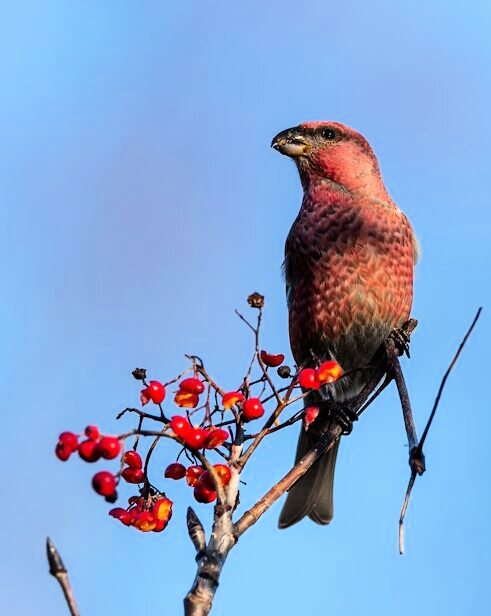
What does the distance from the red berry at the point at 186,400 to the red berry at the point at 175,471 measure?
0.66 ft

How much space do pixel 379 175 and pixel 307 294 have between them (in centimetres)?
107

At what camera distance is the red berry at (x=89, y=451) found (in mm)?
2422

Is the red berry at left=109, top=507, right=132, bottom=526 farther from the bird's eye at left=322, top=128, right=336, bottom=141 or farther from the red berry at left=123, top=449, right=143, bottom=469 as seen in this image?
the bird's eye at left=322, top=128, right=336, bottom=141

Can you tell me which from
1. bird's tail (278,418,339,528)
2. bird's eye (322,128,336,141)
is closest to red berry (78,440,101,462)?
bird's tail (278,418,339,528)

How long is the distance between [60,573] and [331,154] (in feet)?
14.4

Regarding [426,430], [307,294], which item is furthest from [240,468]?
[307,294]

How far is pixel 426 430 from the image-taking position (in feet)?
7.32

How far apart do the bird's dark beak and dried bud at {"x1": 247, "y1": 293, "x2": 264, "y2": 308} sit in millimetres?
3111

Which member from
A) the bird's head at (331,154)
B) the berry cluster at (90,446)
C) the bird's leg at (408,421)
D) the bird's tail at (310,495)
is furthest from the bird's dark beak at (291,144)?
the berry cluster at (90,446)

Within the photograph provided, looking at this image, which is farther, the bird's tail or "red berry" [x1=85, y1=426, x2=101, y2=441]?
the bird's tail

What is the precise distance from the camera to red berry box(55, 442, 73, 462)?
2471 millimetres

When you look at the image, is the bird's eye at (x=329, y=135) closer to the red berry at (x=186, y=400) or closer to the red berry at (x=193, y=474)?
the red berry at (x=186, y=400)

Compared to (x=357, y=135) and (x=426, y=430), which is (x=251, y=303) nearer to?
(x=426, y=430)

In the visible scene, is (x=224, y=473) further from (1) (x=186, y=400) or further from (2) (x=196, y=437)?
(1) (x=186, y=400)
